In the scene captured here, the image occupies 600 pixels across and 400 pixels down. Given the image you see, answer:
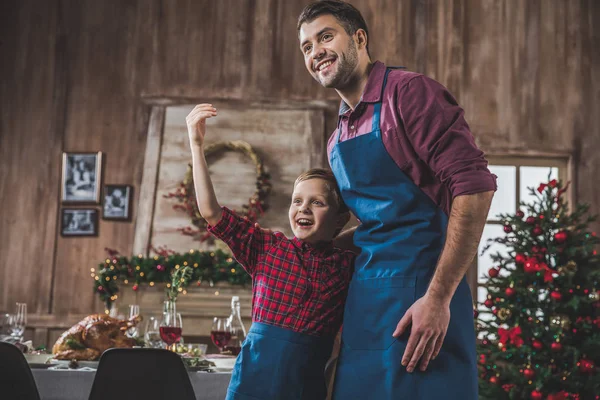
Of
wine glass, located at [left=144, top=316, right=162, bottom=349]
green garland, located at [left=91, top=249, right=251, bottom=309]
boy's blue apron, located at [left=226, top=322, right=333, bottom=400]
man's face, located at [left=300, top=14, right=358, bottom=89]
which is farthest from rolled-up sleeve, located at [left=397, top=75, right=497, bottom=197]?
green garland, located at [left=91, top=249, right=251, bottom=309]

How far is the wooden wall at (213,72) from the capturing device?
254 inches

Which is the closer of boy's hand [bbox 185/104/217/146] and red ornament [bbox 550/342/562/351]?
boy's hand [bbox 185/104/217/146]

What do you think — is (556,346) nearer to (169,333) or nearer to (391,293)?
(169,333)

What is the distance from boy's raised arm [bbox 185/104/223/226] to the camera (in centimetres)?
174

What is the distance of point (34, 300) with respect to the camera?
6301 mm

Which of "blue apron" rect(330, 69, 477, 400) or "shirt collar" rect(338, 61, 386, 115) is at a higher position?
"shirt collar" rect(338, 61, 386, 115)

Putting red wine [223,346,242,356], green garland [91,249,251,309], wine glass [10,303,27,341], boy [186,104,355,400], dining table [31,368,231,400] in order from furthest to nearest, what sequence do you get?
green garland [91,249,251,309] → wine glass [10,303,27,341] → red wine [223,346,242,356] → dining table [31,368,231,400] → boy [186,104,355,400]

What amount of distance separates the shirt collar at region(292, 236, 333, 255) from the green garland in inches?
155

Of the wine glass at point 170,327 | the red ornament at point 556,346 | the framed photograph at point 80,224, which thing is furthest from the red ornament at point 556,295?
the framed photograph at point 80,224

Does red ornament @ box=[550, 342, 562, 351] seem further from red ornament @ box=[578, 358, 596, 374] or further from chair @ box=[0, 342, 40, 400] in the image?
chair @ box=[0, 342, 40, 400]

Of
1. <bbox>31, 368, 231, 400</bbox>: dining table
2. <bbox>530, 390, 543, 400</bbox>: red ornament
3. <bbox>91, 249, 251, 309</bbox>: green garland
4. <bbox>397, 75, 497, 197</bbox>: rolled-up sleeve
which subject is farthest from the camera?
<bbox>91, 249, 251, 309</bbox>: green garland

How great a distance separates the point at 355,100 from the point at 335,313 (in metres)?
0.53

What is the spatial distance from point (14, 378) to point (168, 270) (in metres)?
3.62

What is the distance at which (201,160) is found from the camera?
1765mm
